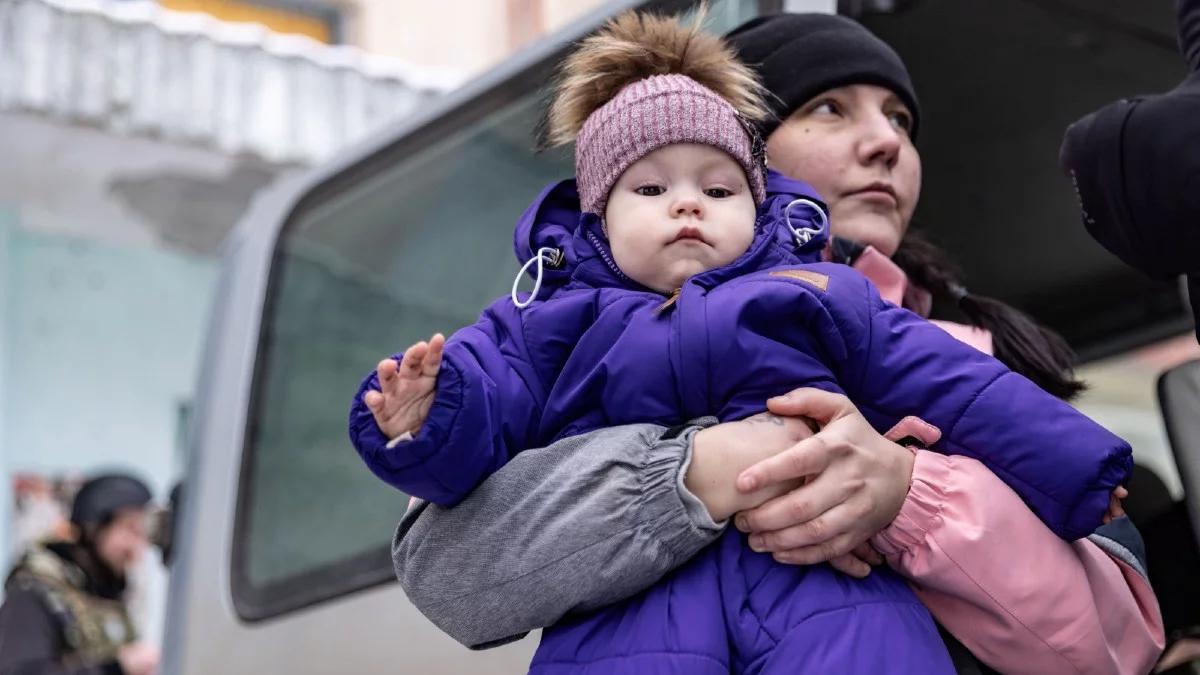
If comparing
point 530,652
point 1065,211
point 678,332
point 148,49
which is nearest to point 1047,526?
point 678,332

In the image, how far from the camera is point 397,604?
2.83 metres

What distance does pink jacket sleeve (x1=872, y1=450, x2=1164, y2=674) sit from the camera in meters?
1.37

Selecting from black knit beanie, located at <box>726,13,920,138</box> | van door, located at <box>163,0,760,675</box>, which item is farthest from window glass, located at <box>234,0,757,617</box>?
black knit beanie, located at <box>726,13,920,138</box>

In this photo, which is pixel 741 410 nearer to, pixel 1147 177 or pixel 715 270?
pixel 715 270

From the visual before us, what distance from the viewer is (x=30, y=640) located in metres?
3.79

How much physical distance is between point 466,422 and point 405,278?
2110 millimetres

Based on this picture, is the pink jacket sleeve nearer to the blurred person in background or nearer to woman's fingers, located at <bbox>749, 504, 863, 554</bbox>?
woman's fingers, located at <bbox>749, 504, 863, 554</bbox>

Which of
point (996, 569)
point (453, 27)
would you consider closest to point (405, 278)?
point (996, 569)

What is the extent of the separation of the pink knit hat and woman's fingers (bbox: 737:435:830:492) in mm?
354

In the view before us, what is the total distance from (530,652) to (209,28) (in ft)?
12.8

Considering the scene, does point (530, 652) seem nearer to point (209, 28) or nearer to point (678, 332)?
point (678, 332)

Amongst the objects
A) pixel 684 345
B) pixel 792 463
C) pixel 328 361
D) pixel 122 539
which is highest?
pixel 684 345

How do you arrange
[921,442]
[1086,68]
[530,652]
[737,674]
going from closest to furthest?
[737,674] < [921,442] < [530,652] < [1086,68]

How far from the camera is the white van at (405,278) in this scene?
→ 273cm
